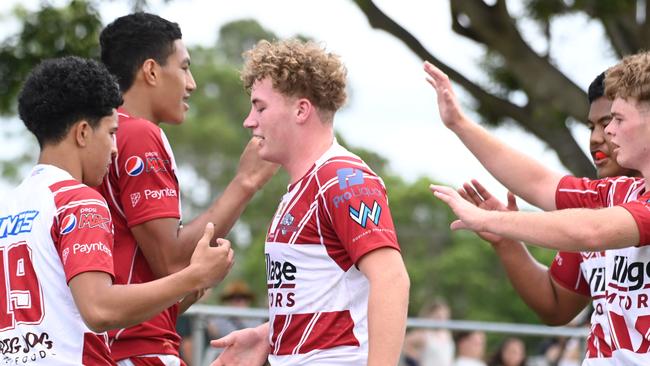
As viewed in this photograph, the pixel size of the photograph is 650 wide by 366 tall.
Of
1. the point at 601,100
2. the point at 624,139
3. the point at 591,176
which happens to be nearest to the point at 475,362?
the point at 591,176

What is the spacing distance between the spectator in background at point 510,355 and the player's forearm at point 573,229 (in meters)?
8.94

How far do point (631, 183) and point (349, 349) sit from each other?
4.73 ft

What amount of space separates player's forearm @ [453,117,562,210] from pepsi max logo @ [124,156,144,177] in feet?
4.67

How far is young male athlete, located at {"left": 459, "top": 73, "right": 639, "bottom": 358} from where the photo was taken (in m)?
5.76

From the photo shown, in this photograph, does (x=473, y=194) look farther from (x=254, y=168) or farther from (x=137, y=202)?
(x=137, y=202)

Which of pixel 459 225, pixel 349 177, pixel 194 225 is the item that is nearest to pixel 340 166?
pixel 349 177

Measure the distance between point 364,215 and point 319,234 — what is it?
0.74 feet

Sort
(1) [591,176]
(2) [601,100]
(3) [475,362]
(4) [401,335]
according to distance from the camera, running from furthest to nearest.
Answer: (3) [475,362]
(1) [591,176]
(2) [601,100]
(4) [401,335]

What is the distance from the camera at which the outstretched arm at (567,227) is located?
4.72 m

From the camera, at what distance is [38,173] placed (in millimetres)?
4957

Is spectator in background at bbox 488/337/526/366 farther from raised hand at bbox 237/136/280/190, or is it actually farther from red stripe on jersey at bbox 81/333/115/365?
red stripe on jersey at bbox 81/333/115/365

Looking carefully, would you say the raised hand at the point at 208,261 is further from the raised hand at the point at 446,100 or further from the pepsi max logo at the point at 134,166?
the raised hand at the point at 446,100

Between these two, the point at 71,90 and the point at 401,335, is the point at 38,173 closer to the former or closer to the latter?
the point at 71,90

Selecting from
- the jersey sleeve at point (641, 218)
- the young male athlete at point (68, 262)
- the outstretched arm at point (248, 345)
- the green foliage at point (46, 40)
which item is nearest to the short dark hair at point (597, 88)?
the jersey sleeve at point (641, 218)
